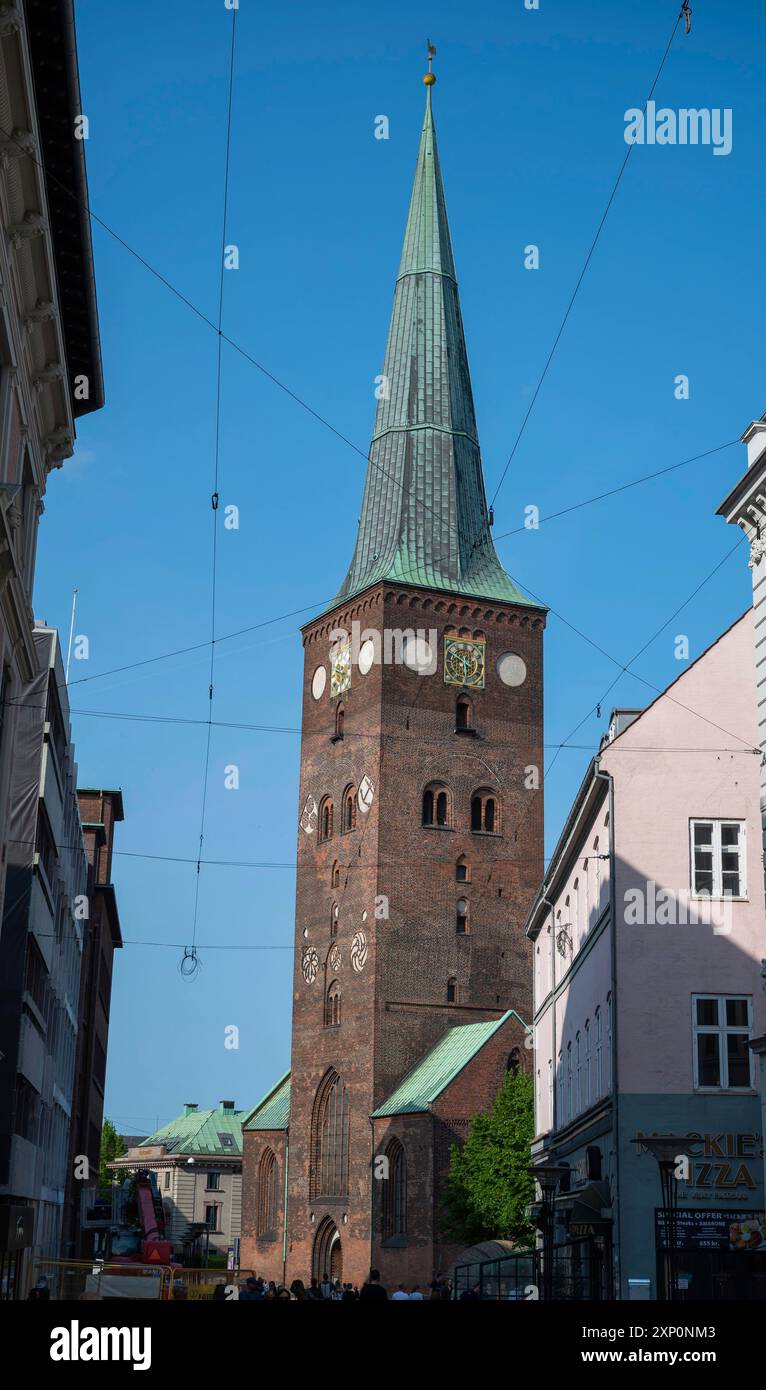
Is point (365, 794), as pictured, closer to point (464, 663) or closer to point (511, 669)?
point (464, 663)

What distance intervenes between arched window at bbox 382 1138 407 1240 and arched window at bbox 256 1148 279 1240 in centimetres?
1005

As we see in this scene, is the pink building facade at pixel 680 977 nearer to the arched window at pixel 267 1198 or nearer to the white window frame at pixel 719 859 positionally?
the white window frame at pixel 719 859

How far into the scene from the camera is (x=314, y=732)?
75.7m

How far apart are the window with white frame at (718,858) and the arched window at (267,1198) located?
46.5 meters

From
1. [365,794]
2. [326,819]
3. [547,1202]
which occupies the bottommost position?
[547,1202]

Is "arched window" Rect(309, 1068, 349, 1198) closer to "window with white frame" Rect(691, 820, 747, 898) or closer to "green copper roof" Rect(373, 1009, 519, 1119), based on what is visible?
"green copper roof" Rect(373, 1009, 519, 1119)

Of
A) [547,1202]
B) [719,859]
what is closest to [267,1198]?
[547,1202]

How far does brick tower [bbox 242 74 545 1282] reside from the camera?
64.9m

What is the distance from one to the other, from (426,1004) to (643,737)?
37897 mm

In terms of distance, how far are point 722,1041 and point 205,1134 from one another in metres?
102

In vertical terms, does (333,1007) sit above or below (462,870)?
below

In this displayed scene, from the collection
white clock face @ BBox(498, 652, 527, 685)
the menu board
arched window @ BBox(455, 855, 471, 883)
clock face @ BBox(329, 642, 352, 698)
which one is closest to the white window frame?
the menu board

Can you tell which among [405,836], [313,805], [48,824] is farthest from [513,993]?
[48,824]

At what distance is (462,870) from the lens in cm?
6962
